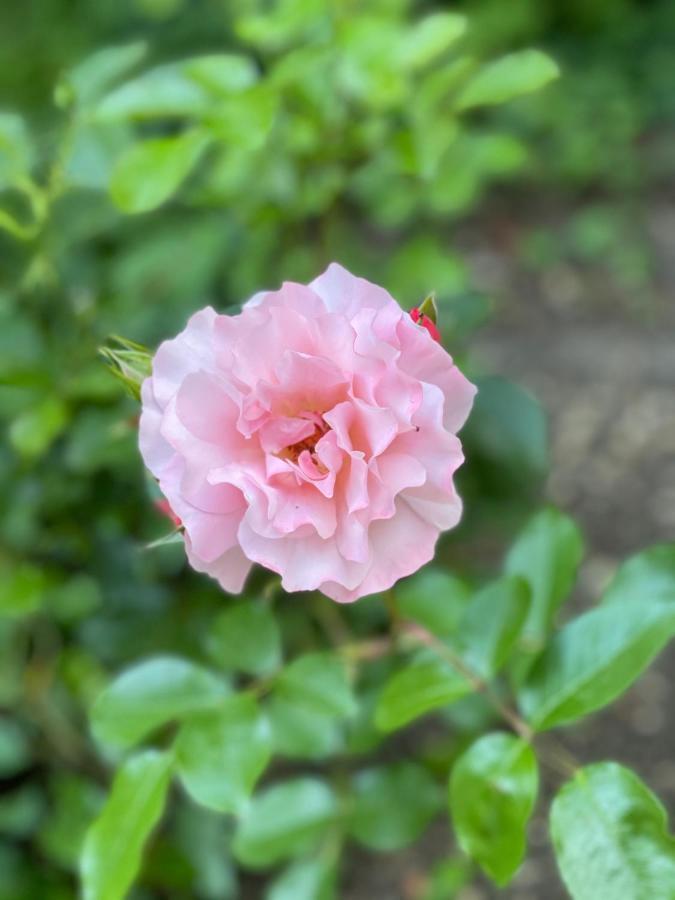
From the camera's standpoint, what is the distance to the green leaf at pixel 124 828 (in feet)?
2.41

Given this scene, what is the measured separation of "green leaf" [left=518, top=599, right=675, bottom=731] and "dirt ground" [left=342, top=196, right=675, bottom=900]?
0.46 metres

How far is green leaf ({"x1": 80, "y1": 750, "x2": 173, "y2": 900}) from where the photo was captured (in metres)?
0.73

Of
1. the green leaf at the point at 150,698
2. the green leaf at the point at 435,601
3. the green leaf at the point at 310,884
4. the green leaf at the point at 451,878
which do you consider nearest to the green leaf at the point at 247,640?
the green leaf at the point at 150,698

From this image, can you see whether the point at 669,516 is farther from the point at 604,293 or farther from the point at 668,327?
the point at 604,293

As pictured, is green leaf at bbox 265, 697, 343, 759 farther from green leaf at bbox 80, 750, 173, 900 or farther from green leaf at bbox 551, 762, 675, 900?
green leaf at bbox 551, 762, 675, 900

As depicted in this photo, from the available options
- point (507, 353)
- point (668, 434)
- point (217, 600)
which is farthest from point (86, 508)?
point (507, 353)

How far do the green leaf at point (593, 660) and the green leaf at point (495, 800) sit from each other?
1.1 inches

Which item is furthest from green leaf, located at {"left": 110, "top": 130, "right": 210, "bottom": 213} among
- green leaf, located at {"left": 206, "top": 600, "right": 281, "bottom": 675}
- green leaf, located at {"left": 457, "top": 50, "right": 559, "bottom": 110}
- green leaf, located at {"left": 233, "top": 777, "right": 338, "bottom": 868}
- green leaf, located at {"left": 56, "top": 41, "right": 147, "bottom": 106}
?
green leaf, located at {"left": 233, "top": 777, "right": 338, "bottom": 868}

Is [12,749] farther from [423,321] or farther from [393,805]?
[423,321]

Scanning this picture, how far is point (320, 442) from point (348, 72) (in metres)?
0.48

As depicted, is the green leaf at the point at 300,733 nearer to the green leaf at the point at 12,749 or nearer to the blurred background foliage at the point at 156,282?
the blurred background foliage at the point at 156,282

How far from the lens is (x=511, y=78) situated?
33.5 inches

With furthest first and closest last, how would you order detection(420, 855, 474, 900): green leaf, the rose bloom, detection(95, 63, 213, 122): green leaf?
1. detection(420, 855, 474, 900): green leaf
2. detection(95, 63, 213, 122): green leaf
3. the rose bloom

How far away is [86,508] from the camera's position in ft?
3.84
